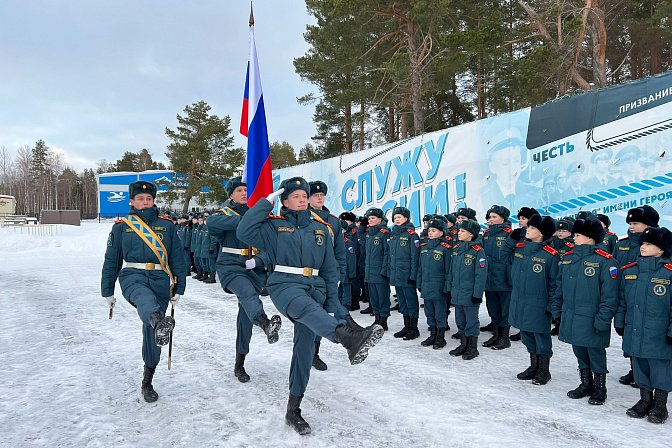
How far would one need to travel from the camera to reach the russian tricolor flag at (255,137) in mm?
5074

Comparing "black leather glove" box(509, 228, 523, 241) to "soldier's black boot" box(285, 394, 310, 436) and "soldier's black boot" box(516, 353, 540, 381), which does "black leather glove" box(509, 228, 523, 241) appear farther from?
"soldier's black boot" box(285, 394, 310, 436)

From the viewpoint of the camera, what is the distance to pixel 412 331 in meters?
6.91

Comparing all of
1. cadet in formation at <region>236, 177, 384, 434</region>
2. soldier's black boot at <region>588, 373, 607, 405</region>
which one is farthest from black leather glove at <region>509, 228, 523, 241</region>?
cadet in formation at <region>236, 177, 384, 434</region>

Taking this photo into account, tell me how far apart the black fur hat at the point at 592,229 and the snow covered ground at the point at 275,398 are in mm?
1641

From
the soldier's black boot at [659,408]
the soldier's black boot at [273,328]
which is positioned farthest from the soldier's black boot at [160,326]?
the soldier's black boot at [659,408]

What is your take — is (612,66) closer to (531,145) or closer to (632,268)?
(531,145)

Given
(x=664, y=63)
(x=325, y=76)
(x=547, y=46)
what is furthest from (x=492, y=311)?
(x=664, y=63)

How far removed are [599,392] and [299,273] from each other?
3.20 meters

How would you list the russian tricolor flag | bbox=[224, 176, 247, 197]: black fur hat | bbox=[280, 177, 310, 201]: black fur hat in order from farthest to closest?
bbox=[224, 176, 247, 197]: black fur hat < the russian tricolor flag < bbox=[280, 177, 310, 201]: black fur hat

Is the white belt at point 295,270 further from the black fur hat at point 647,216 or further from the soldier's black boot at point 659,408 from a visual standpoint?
the black fur hat at point 647,216

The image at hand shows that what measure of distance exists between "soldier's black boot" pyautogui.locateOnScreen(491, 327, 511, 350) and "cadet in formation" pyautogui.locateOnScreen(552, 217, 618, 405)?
1.85m

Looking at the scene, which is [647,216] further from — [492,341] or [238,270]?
[238,270]

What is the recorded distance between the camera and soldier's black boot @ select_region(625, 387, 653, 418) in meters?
3.93

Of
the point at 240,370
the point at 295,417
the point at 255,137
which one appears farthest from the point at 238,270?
the point at 295,417
